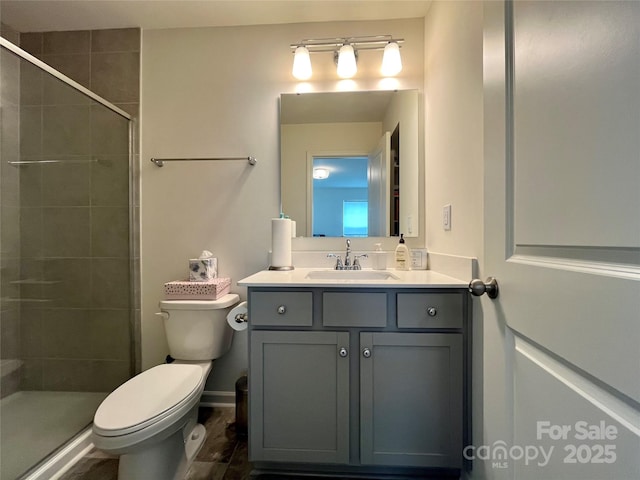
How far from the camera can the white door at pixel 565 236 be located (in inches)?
15.0

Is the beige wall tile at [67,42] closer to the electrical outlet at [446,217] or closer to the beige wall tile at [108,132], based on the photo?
the beige wall tile at [108,132]

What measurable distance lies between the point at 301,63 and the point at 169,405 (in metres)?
1.79

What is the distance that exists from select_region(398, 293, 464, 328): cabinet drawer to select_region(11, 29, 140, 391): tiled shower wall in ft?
5.27

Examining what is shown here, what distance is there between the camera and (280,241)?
156 centimetres

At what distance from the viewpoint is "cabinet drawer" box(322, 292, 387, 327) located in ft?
3.55

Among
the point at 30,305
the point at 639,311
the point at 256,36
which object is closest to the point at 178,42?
the point at 256,36

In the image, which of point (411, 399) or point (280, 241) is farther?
point (280, 241)

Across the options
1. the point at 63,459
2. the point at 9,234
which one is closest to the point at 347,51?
the point at 9,234

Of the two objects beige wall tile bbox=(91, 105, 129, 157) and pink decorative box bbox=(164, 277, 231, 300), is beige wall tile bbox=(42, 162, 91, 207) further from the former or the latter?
pink decorative box bbox=(164, 277, 231, 300)

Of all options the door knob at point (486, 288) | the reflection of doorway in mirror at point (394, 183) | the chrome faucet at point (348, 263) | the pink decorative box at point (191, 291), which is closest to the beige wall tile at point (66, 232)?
the pink decorative box at point (191, 291)

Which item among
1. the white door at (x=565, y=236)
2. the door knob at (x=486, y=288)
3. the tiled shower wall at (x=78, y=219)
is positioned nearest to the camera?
the white door at (x=565, y=236)

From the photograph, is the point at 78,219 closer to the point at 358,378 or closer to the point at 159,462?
the point at 159,462

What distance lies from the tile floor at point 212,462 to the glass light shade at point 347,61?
2078 mm

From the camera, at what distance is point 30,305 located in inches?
59.7
